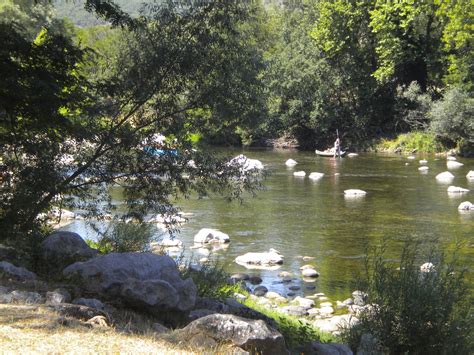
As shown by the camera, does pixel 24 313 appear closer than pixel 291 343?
Yes

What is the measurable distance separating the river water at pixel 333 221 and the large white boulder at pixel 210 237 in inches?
10.2

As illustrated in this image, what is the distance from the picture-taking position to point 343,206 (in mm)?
21531

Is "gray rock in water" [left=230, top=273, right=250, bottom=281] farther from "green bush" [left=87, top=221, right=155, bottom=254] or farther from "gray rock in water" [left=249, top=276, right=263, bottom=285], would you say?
"green bush" [left=87, top=221, right=155, bottom=254]

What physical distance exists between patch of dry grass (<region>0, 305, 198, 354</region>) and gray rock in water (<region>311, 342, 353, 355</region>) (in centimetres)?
187

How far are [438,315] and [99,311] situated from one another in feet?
12.0

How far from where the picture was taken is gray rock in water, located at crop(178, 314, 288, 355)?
5207mm

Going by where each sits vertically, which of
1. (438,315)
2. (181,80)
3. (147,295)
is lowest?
(438,315)

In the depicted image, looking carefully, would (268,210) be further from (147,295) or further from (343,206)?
(147,295)

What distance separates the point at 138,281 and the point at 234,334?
1.76m

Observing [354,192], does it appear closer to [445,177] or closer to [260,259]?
[445,177]

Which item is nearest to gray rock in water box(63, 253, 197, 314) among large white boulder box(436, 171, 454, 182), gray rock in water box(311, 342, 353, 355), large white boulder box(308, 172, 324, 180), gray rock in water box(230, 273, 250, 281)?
gray rock in water box(311, 342, 353, 355)

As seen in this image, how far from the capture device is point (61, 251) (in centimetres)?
836

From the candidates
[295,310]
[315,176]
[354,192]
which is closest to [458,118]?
[315,176]

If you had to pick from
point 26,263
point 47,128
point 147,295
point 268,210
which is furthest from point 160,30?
point 268,210
